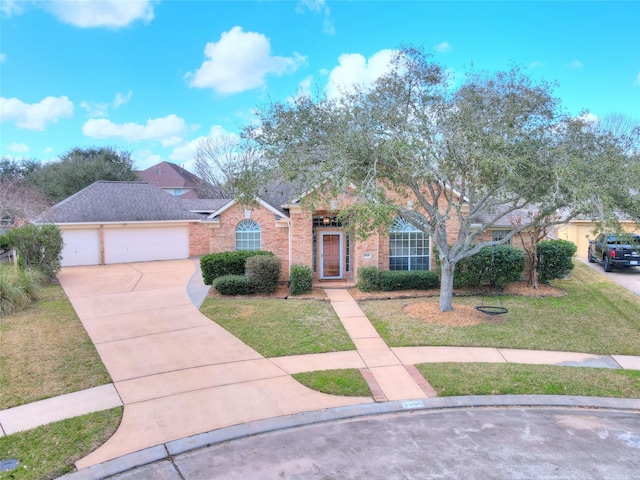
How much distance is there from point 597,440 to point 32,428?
7684mm

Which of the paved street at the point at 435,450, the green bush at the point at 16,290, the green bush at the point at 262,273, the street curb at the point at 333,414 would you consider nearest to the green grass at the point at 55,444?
the street curb at the point at 333,414

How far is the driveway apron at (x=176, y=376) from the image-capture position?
560 cm

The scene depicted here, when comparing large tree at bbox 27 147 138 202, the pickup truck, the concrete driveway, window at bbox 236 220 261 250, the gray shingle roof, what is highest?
large tree at bbox 27 147 138 202

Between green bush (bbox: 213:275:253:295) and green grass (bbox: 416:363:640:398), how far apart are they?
7.73 metres

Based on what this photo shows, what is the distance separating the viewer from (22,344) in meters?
8.83

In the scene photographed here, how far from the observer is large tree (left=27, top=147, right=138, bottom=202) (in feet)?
111

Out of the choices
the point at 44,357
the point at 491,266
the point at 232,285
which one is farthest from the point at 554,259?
the point at 44,357

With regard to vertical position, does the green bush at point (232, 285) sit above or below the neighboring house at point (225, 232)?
below

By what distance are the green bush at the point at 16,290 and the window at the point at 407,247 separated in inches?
494

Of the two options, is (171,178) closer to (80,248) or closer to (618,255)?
(80,248)

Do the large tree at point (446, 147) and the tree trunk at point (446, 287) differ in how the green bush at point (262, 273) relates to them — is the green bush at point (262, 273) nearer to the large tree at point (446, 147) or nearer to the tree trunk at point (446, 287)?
the large tree at point (446, 147)

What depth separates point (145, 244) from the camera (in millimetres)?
22844

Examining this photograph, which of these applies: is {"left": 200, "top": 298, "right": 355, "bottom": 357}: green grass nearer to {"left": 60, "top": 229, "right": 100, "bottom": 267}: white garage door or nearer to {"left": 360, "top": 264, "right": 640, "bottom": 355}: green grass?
{"left": 360, "top": 264, "right": 640, "bottom": 355}: green grass

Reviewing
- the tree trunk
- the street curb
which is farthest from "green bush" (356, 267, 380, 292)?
the street curb
